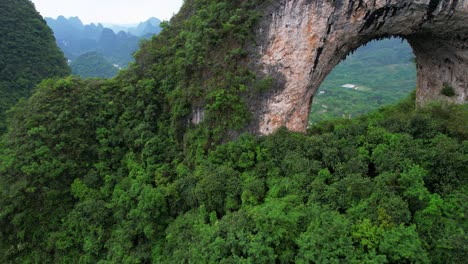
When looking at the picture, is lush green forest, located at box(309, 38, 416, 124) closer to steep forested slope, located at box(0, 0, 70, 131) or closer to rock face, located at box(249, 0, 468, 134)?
steep forested slope, located at box(0, 0, 70, 131)

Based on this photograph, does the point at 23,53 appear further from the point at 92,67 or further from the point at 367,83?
the point at 367,83

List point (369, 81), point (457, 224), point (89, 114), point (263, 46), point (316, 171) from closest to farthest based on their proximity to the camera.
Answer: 1. point (457, 224)
2. point (316, 171)
3. point (263, 46)
4. point (89, 114)
5. point (369, 81)

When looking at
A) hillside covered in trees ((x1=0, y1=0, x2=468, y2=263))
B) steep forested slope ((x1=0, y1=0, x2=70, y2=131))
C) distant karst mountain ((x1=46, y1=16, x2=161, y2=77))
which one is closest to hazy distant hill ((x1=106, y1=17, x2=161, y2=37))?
distant karst mountain ((x1=46, y1=16, x2=161, y2=77))

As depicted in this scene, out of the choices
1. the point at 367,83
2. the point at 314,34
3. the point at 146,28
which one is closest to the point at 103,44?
the point at 146,28

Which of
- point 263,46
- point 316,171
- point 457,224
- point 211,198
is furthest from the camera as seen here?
point 263,46

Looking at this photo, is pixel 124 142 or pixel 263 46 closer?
pixel 263 46

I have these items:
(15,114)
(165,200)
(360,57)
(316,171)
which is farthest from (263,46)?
(360,57)

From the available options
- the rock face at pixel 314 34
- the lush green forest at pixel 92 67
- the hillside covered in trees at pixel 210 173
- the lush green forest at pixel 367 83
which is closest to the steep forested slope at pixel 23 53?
the hillside covered in trees at pixel 210 173

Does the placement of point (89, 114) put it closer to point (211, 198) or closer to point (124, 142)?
point (124, 142)
